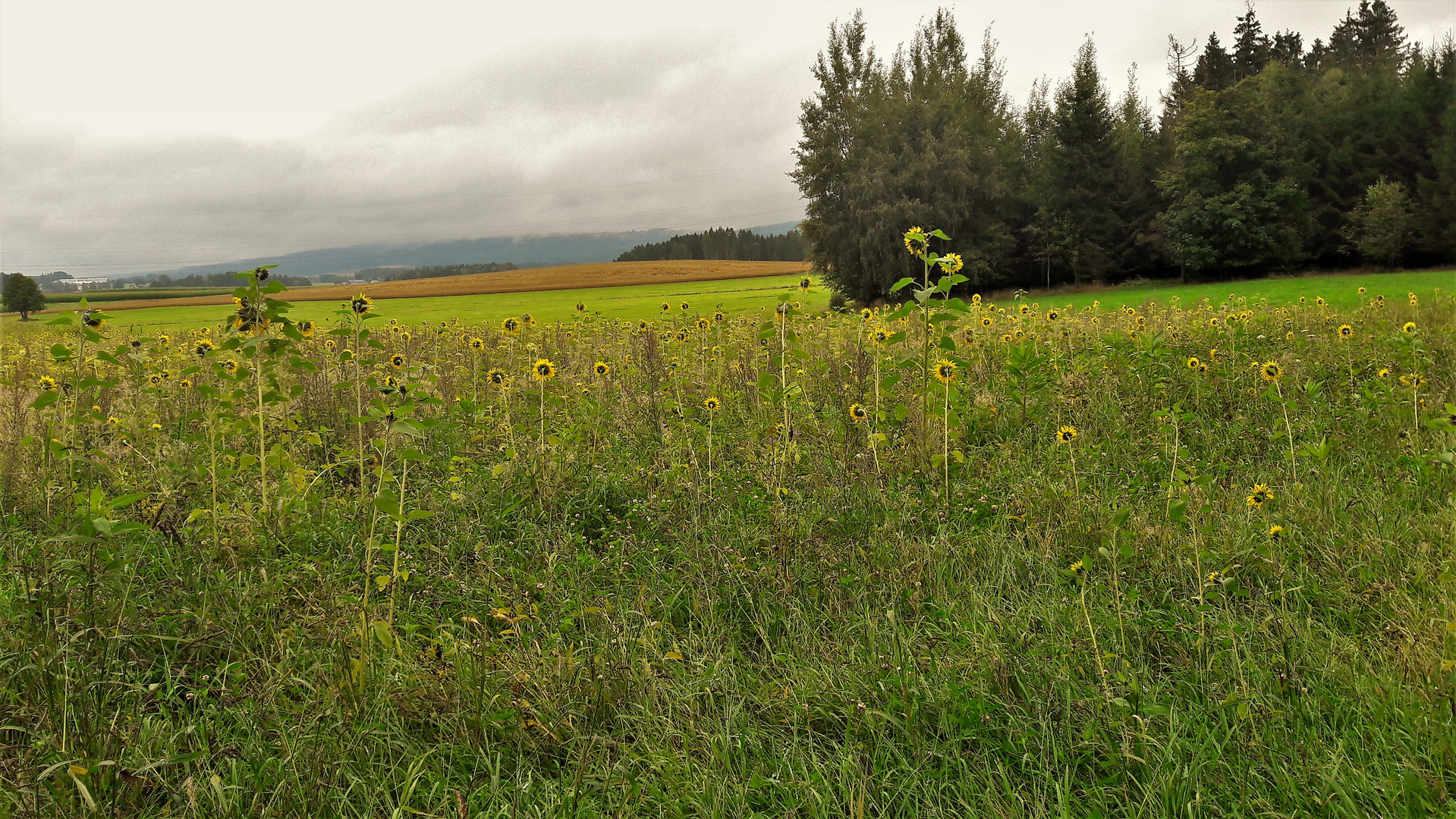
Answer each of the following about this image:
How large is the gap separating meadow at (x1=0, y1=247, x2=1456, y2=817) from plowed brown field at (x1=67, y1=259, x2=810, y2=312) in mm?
44622

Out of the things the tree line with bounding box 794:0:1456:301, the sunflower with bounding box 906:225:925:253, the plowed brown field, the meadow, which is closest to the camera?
the meadow

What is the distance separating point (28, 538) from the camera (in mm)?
3477

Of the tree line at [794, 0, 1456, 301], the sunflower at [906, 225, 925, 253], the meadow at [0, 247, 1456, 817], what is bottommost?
the meadow at [0, 247, 1456, 817]

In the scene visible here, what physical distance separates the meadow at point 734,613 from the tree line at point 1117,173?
29542 millimetres

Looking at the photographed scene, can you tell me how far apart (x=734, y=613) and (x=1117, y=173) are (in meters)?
44.0

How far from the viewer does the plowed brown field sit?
5019cm

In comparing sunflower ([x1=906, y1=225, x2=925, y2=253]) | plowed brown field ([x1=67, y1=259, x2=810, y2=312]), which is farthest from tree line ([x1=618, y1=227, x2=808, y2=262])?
sunflower ([x1=906, y1=225, x2=925, y2=253])

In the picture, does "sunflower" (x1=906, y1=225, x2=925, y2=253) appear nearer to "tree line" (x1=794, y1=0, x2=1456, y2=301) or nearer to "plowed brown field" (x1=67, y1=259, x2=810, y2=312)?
"tree line" (x1=794, y1=0, x2=1456, y2=301)

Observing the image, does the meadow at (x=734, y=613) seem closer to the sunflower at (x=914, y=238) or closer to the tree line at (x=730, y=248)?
the sunflower at (x=914, y=238)

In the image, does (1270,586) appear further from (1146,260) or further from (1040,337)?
(1146,260)

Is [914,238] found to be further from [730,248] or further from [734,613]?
[730,248]

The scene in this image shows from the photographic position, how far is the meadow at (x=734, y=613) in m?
2.03

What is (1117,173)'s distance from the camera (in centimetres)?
3912

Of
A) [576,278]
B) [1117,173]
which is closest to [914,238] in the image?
[1117,173]
